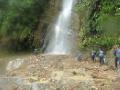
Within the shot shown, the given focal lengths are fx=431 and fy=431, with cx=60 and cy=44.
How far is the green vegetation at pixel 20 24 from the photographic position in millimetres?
40000

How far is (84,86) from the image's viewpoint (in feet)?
78.5

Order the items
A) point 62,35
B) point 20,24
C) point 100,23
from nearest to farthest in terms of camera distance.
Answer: point 100,23
point 62,35
point 20,24

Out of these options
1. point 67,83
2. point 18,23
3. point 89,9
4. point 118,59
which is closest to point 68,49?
point 89,9

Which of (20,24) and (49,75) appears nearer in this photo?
(49,75)

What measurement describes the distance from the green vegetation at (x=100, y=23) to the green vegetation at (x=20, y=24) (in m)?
5.21

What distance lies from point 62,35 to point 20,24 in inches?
174

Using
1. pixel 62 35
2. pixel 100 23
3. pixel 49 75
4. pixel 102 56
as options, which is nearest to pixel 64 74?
pixel 49 75

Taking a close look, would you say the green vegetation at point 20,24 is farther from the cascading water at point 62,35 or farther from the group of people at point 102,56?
the group of people at point 102,56

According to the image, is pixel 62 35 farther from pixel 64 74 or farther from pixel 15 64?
pixel 64 74

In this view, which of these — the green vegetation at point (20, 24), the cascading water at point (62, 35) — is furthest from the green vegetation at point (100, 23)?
the green vegetation at point (20, 24)

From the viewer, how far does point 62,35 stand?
3828 centimetres

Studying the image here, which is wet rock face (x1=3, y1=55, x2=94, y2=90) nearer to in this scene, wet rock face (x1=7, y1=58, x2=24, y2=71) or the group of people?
wet rock face (x1=7, y1=58, x2=24, y2=71)

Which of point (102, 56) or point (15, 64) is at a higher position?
point (102, 56)

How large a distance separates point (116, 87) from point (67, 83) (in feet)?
9.21
